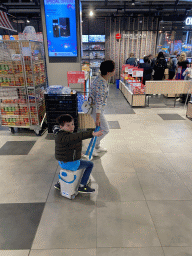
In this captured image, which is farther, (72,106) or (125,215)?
(72,106)

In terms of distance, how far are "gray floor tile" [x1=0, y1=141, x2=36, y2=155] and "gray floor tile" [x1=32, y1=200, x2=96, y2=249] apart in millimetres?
1807

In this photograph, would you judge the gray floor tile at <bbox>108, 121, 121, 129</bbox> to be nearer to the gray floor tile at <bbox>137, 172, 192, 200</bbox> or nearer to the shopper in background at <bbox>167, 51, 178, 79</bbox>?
the gray floor tile at <bbox>137, 172, 192, 200</bbox>

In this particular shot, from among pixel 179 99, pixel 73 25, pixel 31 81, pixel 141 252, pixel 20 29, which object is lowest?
pixel 141 252

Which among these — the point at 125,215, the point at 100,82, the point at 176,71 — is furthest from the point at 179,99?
the point at 125,215

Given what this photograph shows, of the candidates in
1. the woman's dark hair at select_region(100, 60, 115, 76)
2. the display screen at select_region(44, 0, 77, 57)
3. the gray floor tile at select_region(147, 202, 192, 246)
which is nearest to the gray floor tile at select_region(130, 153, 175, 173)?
the gray floor tile at select_region(147, 202, 192, 246)

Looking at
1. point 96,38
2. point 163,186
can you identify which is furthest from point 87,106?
point 96,38

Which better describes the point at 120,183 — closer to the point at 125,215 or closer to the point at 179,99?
the point at 125,215

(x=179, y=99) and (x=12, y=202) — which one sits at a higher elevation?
(x=179, y=99)

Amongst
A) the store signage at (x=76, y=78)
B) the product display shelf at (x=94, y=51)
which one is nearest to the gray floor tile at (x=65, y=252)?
the store signage at (x=76, y=78)

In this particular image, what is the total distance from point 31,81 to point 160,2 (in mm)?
8785

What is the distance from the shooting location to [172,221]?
7.79 feet

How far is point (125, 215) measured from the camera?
2457 mm

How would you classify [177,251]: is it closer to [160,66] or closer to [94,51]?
[160,66]

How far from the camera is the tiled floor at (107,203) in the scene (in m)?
2.08
